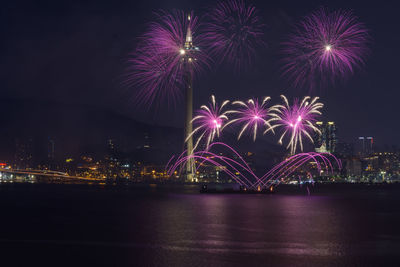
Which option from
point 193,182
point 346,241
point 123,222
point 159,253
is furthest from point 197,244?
point 193,182

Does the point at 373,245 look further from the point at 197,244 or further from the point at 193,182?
the point at 193,182

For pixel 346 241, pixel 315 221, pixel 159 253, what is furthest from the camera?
pixel 315 221

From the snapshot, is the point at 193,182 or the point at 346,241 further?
the point at 193,182

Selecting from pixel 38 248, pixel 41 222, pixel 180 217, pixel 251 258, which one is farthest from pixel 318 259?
pixel 41 222

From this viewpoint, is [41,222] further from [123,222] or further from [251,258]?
[251,258]

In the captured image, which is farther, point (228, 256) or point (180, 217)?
point (180, 217)

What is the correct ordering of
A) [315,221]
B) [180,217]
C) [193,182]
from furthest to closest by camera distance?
[193,182], [180,217], [315,221]

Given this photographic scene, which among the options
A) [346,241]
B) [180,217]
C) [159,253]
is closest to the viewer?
[159,253]

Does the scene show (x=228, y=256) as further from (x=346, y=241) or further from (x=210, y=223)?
(x=210, y=223)

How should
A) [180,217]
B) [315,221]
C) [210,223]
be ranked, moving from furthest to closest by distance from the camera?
[180,217], [315,221], [210,223]
